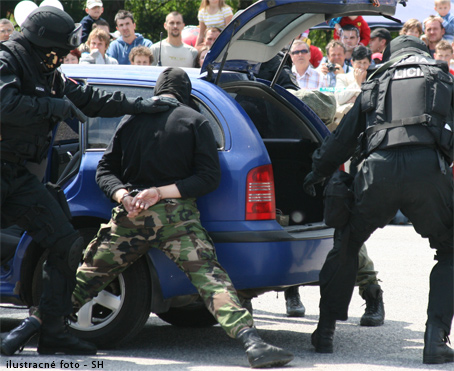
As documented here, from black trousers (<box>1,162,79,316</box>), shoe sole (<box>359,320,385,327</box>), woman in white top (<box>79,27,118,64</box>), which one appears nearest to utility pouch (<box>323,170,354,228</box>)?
shoe sole (<box>359,320,385,327</box>)

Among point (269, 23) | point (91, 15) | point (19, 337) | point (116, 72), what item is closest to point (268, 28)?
point (269, 23)

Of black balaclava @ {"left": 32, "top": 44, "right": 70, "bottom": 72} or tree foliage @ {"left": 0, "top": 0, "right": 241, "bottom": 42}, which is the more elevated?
tree foliage @ {"left": 0, "top": 0, "right": 241, "bottom": 42}

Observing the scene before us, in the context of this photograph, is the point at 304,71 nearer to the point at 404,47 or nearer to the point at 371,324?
the point at 371,324

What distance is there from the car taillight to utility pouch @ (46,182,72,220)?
44.7 inches

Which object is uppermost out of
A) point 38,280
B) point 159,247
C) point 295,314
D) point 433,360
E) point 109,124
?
point 109,124

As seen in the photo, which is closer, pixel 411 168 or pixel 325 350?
pixel 411 168

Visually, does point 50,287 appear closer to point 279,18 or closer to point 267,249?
point 267,249

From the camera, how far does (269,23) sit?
18.7 feet

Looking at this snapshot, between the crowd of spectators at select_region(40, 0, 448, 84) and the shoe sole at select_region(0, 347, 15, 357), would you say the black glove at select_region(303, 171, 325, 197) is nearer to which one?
the shoe sole at select_region(0, 347, 15, 357)

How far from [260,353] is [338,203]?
113cm

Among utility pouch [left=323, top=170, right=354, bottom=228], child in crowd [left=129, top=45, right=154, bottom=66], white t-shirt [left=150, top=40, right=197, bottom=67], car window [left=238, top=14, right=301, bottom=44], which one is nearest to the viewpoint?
utility pouch [left=323, top=170, right=354, bottom=228]

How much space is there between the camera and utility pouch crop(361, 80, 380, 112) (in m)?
4.97

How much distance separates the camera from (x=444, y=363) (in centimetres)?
481

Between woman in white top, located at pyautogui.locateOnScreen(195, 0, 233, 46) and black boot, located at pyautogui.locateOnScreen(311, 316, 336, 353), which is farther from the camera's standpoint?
woman in white top, located at pyautogui.locateOnScreen(195, 0, 233, 46)
